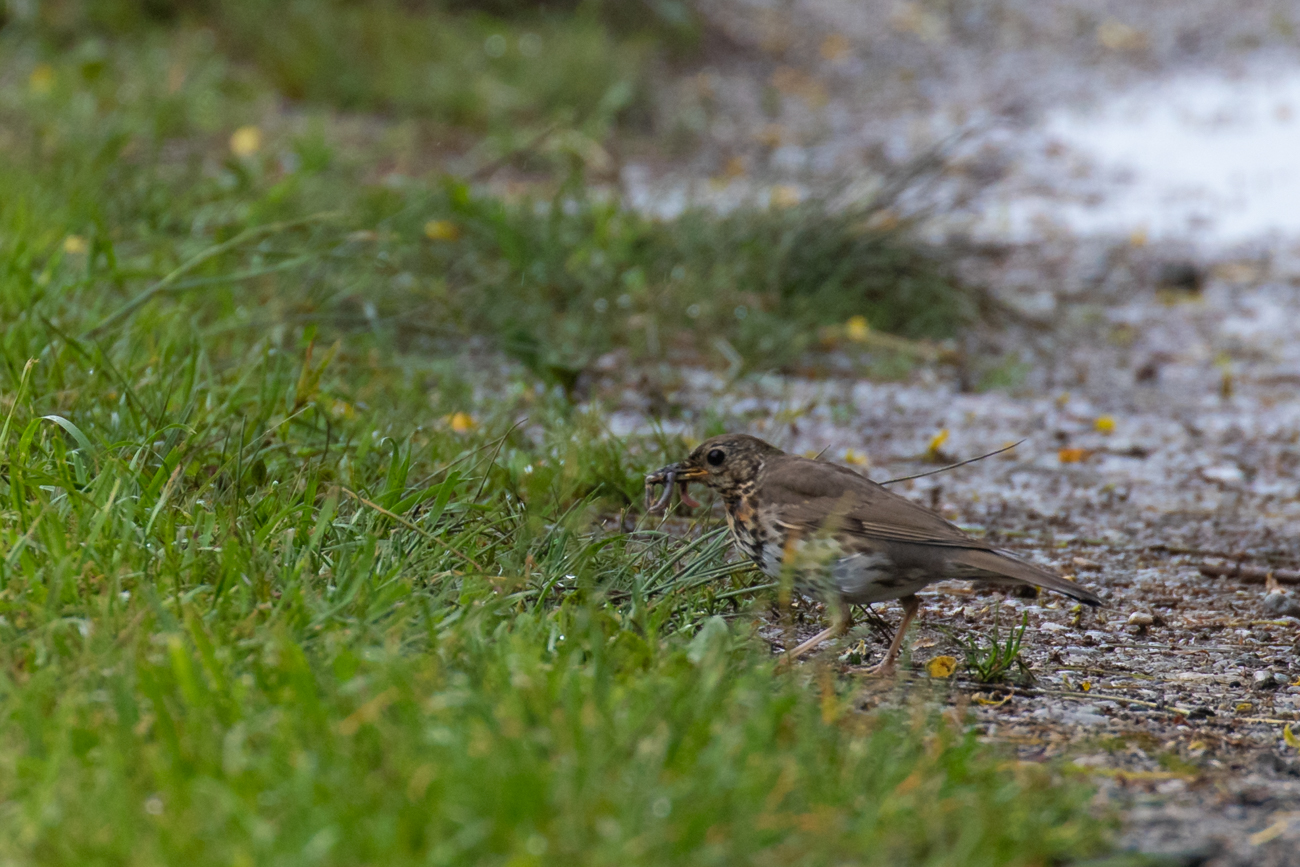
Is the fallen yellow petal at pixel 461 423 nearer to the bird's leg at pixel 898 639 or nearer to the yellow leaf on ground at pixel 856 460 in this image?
the yellow leaf on ground at pixel 856 460

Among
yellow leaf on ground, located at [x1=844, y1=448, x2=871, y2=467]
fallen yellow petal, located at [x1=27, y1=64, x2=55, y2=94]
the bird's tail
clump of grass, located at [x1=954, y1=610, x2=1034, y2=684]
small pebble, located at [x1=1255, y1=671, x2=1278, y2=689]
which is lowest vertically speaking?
yellow leaf on ground, located at [x1=844, y1=448, x2=871, y2=467]

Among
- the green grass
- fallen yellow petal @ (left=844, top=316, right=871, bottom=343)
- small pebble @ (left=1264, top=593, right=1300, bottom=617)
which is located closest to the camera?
the green grass

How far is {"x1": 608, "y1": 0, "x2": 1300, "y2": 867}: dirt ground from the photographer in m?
2.95

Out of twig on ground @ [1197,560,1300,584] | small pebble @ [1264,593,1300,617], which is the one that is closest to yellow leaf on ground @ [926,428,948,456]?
twig on ground @ [1197,560,1300,584]

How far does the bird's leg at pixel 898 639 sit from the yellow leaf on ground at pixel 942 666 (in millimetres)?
86

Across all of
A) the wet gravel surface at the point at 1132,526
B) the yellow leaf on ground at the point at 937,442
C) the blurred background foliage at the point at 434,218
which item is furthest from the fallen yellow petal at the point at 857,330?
the yellow leaf on ground at the point at 937,442

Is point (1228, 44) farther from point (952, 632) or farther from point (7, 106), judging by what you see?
point (952, 632)

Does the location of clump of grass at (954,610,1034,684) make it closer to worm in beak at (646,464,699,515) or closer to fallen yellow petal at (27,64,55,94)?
worm in beak at (646,464,699,515)

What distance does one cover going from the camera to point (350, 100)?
9711 mm

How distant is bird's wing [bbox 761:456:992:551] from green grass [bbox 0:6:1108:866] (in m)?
0.23

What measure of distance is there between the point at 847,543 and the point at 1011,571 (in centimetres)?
37

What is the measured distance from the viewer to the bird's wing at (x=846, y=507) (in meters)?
3.23

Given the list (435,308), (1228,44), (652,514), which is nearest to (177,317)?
(435,308)

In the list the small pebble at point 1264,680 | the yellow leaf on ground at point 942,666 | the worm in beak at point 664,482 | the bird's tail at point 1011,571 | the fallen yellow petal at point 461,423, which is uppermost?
the bird's tail at point 1011,571
